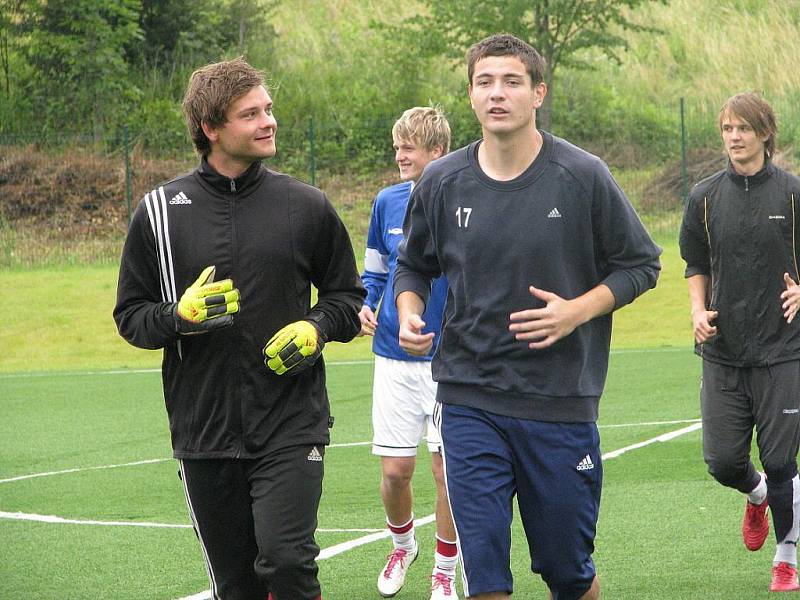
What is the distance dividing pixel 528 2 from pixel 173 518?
1936 cm

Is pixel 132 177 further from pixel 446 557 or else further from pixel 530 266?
pixel 530 266

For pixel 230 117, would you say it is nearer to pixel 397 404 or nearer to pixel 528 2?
pixel 397 404

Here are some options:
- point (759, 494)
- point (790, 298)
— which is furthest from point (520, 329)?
point (759, 494)

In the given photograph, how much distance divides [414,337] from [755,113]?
2702 mm

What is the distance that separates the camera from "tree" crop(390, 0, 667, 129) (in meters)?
26.8

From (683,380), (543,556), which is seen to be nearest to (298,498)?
(543,556)

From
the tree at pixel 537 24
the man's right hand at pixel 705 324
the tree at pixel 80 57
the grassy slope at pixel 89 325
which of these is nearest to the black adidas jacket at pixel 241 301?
the man's right hand at pixel 705 324

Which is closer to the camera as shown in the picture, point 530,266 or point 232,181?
point 530,266

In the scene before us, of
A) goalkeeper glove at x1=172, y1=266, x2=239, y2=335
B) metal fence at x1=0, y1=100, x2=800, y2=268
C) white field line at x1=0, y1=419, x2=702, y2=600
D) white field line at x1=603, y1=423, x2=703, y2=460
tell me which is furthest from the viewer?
metal fence at x1=0, y1=100, x2=800, y2=268

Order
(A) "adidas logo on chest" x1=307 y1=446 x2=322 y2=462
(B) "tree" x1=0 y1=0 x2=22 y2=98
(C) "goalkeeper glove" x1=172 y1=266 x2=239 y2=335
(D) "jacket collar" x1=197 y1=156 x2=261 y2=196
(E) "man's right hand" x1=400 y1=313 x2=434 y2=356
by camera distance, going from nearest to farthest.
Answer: (C) "goalkeeper glove" x1=172 y1=266 x2=239 y2=335
(E) "man's right hand" x1=400 y1=313 x2=434 y2=356
(A) "adidas logo on chest" x1=307 y1=446 x2=322 y2=462
(D) "jacket collar" x1=197 y1=156 x2=261 y2=196
(B) "tree" x1=0 y1=0 x2=22 y2=98

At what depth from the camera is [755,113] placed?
6953mm

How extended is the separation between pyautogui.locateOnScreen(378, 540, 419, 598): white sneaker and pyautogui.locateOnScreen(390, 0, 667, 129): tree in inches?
797

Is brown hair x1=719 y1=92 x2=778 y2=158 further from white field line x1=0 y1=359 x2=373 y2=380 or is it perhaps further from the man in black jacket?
white field line x1=0 y1=359 x2=373 y2=380

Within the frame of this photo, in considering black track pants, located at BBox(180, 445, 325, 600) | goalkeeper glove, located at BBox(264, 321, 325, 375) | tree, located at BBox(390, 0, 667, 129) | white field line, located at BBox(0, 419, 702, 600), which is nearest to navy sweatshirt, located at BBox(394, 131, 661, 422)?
goalkeeper glove, located at BBox(264, 321, 325, 375)
